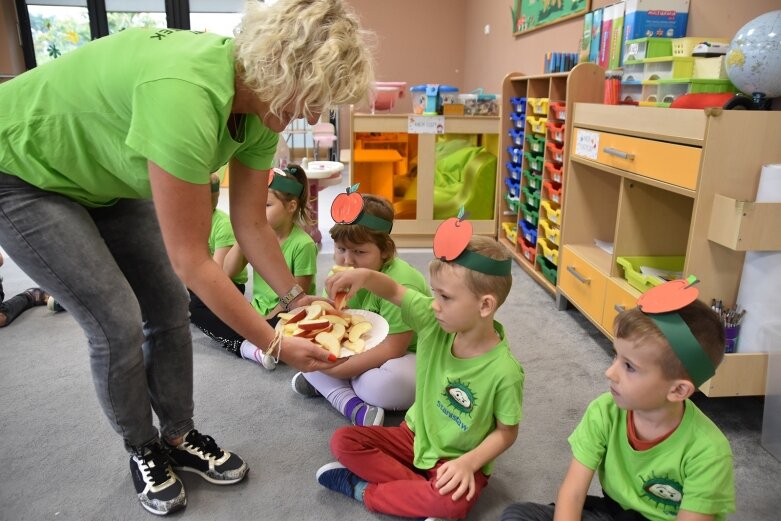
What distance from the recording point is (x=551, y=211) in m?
2.73

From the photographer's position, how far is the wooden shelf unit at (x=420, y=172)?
350 centimetres

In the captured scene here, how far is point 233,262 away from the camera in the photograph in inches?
89.4

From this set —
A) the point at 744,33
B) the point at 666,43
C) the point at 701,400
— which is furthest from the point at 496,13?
the point at 701,400

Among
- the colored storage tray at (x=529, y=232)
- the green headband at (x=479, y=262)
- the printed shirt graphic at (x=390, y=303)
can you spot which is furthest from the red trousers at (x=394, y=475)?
the colored storage tray at (x=529, y=232)

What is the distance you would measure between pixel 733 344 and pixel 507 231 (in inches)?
75.8

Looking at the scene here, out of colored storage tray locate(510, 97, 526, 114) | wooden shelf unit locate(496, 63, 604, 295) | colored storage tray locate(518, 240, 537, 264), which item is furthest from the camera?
colored storage tray locate(510, 97, 526, 114)

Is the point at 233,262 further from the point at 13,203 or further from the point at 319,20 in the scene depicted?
the point at 319,20

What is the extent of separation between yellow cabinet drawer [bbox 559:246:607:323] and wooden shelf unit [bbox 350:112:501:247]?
3.91 ft

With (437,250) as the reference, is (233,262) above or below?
below

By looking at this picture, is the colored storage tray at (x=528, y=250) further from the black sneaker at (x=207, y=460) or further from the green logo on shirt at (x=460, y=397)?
the black sneaker at (x=207, y=460)

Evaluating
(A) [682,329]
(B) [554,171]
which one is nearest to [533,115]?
(B) [554,171]

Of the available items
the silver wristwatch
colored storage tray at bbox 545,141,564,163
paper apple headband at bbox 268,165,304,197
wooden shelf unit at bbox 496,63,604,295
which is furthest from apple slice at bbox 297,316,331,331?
colored storage tray at bbox 545,141,564,163

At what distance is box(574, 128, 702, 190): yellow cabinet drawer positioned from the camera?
5.27ft

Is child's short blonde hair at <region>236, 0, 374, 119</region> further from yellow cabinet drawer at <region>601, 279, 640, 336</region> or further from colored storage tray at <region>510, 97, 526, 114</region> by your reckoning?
colored storage tray at <region>510, 97, 526, 114</region>
